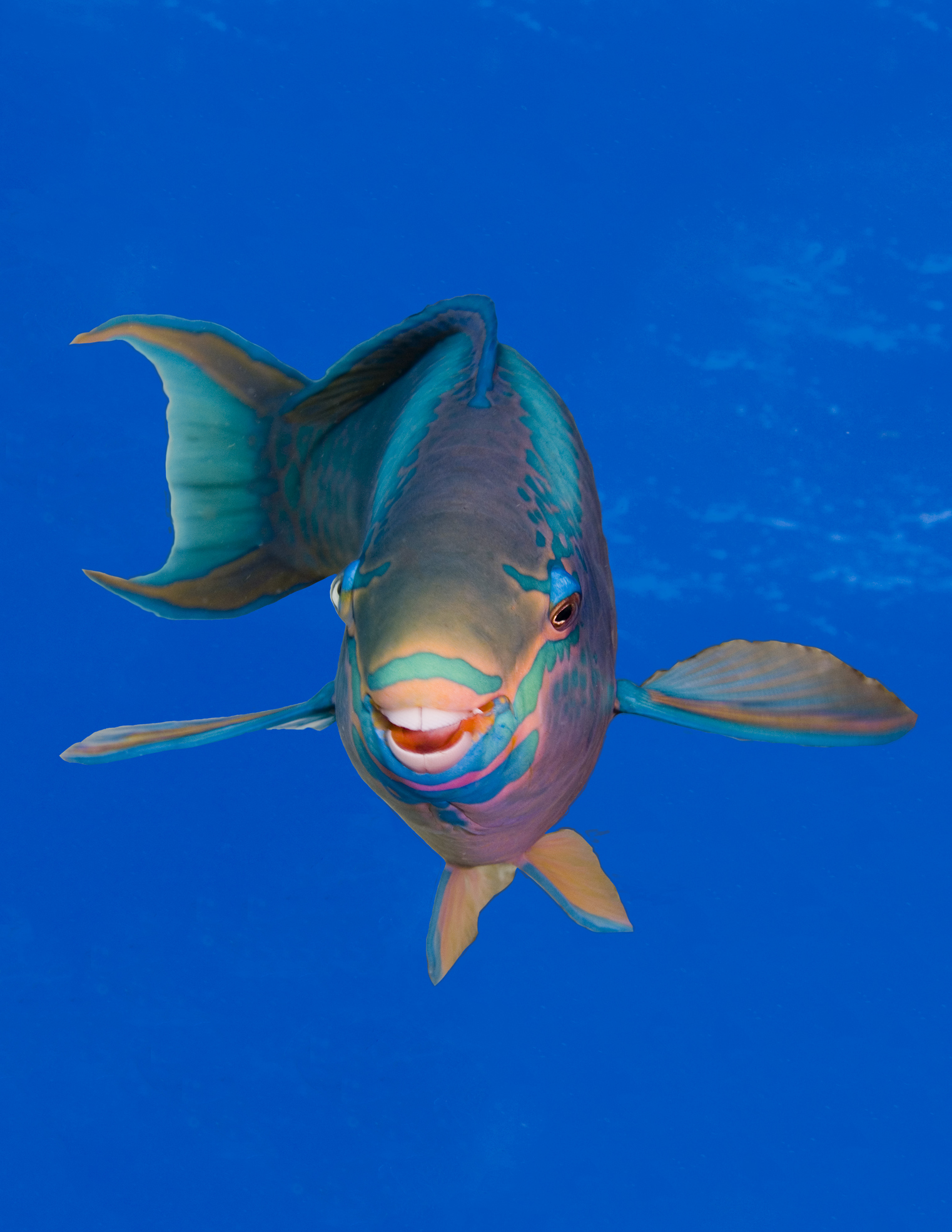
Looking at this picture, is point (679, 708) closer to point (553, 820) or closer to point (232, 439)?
point (553, 820)

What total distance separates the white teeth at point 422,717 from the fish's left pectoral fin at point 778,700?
1027 mm

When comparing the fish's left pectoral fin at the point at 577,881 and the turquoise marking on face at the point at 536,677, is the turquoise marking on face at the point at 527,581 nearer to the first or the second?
the turquoise marking on face at the point at 536,677

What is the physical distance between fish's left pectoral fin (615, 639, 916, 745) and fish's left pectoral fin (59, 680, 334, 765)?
A: 2.37 ft

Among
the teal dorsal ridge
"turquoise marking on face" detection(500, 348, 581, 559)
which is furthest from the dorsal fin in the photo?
"turquoise marking on face" detection(500, 348, 581, 559)

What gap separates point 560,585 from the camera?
1.76 metres

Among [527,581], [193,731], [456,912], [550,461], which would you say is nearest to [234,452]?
[193,731]

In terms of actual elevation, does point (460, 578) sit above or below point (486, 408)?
below

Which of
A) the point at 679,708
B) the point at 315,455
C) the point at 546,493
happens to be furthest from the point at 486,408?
the point at 315,455

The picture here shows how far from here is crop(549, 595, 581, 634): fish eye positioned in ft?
5.75

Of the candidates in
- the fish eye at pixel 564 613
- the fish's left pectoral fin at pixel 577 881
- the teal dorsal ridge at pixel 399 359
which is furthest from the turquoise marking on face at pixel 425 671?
the fish's left pectoral fin at pixel 577 881

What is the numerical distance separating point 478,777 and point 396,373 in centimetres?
152

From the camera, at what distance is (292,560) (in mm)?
3359

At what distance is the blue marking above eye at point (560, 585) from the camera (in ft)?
5.74

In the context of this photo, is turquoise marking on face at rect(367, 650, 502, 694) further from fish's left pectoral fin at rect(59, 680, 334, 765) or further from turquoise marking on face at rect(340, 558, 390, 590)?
fish's left pectoral fin at rect(59, 680, 334, 765)
